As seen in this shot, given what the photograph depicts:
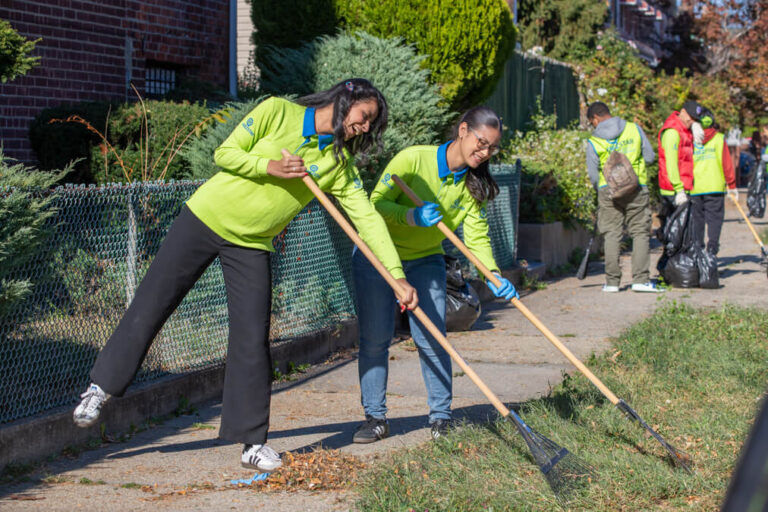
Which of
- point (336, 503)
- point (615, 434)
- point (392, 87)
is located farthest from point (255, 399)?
point (392, 87)

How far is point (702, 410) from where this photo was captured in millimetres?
5488

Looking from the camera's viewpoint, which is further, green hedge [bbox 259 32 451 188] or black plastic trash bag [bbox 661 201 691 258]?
black plastic trash bag [bbox 661 201 691 258]

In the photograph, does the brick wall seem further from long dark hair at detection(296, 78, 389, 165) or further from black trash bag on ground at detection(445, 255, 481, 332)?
long dark hair at detection(296, 78, 389, 165)

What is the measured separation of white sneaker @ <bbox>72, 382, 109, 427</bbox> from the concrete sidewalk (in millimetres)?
275

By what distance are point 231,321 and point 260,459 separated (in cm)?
65

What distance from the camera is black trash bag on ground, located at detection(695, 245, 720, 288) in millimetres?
10898

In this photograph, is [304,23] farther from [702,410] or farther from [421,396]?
[702,410]

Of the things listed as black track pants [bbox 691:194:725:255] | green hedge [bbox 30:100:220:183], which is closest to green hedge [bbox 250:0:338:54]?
green hedge [bbox 30:100:220:183]

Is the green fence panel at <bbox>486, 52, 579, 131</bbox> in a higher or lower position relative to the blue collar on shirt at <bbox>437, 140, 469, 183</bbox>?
higher

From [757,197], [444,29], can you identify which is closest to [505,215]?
[444,29]

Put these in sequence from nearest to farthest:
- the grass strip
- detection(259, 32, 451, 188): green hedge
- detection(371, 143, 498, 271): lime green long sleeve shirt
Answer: the grass strip
detection(371, 143, 498, 271): lime green long sleeve shirt
detection(259, 32, 451, 188): green hedge

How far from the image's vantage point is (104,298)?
5.59 meters

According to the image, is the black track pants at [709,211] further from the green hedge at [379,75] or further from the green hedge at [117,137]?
the green hedge at [117,137]

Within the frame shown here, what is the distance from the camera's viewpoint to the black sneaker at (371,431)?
5184mm
